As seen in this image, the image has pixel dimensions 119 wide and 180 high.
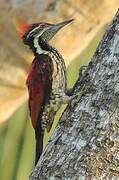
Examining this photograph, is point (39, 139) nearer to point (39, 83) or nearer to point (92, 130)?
point (39, 83)

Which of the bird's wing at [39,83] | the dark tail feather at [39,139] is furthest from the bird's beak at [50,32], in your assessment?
the dark tail feather at [39,139]

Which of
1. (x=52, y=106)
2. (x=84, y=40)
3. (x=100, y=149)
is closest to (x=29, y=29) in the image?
(x=52, y=106)

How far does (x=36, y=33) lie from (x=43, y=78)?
195 millimetres

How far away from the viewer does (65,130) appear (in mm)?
2881

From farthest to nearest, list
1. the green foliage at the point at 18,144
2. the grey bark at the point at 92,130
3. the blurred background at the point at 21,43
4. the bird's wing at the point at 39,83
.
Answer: the green foliage at the point at 18,144 < the blurred background at the point at 21,43 < the bird's wing at the point at 39,83 < the grey bark at the point at 92,130

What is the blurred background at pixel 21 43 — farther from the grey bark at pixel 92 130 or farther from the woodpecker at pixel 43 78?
the grey bark at pixel 92 130

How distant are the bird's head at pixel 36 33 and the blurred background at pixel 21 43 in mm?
546

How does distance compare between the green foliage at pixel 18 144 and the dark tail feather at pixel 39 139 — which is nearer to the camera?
the dark tail feather at pixel 39 139

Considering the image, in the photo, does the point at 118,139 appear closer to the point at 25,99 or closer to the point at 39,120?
the point at 39,120

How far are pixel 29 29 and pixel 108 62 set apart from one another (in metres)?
0.55

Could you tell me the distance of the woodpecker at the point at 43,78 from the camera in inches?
131

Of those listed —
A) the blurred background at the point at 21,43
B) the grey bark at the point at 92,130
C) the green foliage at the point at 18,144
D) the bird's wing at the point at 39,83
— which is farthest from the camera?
the green foliage at the point at 18,144

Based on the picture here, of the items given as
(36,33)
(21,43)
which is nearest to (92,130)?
(36,33)

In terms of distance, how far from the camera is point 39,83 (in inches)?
131
